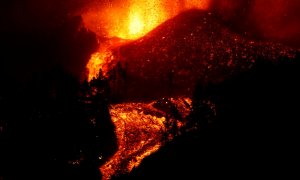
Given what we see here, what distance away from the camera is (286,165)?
8391mm

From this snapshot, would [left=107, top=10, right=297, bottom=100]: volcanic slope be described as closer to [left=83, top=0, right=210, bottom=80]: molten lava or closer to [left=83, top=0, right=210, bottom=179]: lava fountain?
[left=83, top=0, right=210, bottom=179]: lava fountain

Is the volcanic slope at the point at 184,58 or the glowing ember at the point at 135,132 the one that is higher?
the volcanic slope at the point at 184,58

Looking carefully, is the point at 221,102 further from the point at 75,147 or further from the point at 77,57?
the point at 77,57

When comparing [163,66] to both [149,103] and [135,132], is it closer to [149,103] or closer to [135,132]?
[149,103]

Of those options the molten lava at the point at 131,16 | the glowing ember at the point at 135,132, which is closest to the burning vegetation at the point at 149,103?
the glowing ember at the point at 135,132

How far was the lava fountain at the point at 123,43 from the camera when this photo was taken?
1283cm

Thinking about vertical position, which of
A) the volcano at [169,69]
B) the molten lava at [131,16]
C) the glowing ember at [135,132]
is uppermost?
the molten lava at [131,16]

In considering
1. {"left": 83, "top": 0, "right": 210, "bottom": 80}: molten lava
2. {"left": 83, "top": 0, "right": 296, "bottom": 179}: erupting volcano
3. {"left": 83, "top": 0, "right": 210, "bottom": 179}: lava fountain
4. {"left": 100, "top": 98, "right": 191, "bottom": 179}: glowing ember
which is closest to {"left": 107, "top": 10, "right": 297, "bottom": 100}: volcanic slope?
{"left": 83, "top": 0, "right": 296, "bottom": 179}: erupting volcano

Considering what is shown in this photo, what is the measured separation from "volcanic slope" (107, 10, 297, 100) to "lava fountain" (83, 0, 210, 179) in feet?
4.65

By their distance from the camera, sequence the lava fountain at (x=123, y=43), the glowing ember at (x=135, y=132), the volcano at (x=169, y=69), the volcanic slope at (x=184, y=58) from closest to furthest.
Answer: the glowing ember at (x=135, y=132), the lava fountain at (x=123, y=43), the volcano at (x=169, y=69), the volcanic slope at (x=184, y=58)

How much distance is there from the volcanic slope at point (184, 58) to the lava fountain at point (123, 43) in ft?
4.65

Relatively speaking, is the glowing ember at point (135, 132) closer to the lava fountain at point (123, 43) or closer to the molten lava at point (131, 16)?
the lava fountain at point (123, 43)

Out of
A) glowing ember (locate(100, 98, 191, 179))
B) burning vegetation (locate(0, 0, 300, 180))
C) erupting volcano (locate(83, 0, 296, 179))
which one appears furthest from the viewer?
erupting volcano (locate(83, 0, 296, 179))

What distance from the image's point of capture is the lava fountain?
12828mm
